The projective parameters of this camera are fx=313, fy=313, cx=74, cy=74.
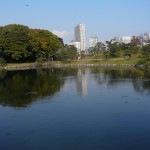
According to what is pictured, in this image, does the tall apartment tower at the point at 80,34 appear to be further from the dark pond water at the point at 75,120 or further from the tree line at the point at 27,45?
the dark pond water at the point at 75,120

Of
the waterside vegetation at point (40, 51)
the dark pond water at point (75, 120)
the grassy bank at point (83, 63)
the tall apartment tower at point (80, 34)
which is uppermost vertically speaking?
the tall apartment tower at point (80, 34)

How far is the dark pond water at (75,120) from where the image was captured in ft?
33.1

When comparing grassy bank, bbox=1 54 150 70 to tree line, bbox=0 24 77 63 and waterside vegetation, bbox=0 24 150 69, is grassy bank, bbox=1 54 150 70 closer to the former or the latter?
waterside vegetation, bbox=0 24 150 69

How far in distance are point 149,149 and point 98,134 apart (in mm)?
2060

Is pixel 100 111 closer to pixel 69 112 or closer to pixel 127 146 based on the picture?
pixel 69 112

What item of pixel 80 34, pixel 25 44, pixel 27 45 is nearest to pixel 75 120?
pixel 25 44

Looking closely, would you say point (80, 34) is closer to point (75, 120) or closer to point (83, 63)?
point (83, 63)

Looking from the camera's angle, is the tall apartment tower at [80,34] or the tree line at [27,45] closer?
the tree line at [27,45]

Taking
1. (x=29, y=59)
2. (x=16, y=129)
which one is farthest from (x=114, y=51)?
(x=16, y=129)

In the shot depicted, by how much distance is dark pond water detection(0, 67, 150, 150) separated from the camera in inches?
397

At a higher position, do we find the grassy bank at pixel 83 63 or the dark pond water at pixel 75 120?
the grassy bank at pixel 83 63

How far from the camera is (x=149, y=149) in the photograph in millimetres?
9391

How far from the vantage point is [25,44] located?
166 ft

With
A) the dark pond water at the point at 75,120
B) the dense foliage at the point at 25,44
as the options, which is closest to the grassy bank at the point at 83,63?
the dense foliage at the point at 25,44
